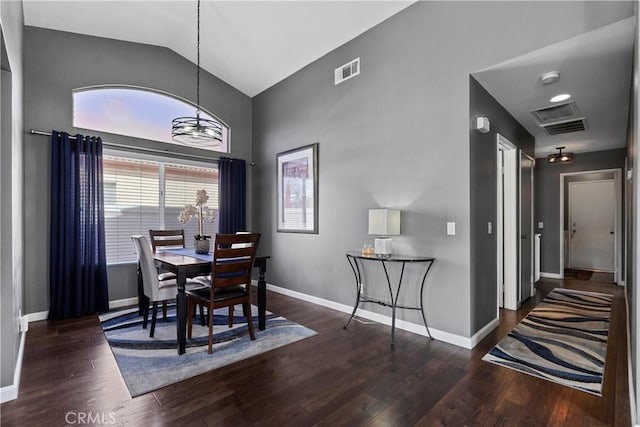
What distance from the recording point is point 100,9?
3496mm

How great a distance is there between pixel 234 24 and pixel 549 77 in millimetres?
3388

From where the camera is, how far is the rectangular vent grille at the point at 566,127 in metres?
4.11

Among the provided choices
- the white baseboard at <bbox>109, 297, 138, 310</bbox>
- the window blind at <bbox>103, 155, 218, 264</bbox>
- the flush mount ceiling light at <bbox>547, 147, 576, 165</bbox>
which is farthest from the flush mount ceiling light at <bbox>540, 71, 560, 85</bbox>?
the white baseboard at <bbox>109, 297, 138, 310</bbox>

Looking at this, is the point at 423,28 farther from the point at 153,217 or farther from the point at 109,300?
the point at 109,300

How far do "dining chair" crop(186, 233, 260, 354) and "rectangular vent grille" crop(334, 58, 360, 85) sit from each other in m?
2.29

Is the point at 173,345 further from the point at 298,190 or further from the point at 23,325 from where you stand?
the point at 298,190

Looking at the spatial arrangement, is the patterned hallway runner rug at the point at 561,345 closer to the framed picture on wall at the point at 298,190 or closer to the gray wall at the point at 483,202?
the gray wall at the point at 483,202

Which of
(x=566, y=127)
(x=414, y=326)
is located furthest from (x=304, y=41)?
(x=566, y=127)

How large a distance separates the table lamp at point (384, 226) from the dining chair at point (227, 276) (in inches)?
45.7

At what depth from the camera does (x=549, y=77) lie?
2.84m

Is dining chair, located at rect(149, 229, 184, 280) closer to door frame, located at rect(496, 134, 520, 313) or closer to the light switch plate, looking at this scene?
the light switch plate

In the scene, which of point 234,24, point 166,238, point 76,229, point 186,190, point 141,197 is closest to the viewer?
point 76,229

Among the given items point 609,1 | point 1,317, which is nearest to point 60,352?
point 1,317

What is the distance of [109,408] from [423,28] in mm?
3945
